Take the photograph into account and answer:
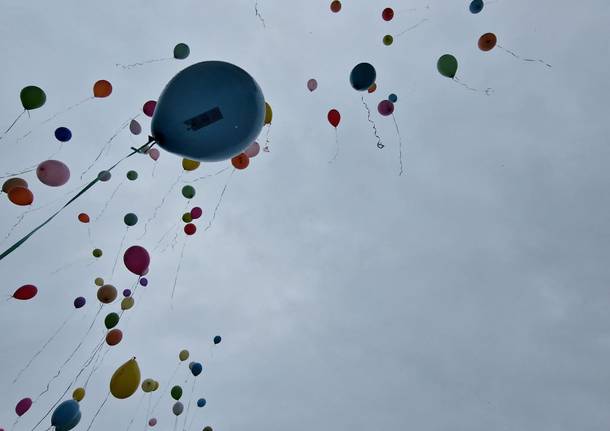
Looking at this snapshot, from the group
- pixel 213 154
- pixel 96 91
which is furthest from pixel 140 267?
pixel 96 91

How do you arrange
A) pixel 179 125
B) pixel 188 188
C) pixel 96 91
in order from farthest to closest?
1. pixel 188 188
2. pixel 96 91
3. pixel 179 125

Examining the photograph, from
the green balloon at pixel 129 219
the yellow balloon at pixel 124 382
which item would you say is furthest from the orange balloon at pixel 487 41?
the yellow balloon at pixel 124 382

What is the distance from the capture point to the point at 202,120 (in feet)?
13.8

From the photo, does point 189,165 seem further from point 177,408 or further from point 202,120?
point 177,408

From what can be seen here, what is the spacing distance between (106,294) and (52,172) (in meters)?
1.88

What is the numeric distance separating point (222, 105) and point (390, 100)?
348cm

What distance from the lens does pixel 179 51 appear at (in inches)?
237

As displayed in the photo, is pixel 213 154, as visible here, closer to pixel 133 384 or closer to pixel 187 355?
pixel 133 384

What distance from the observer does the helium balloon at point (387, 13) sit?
657 centimetres

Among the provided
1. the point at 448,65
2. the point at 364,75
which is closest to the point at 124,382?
the point at 364,75

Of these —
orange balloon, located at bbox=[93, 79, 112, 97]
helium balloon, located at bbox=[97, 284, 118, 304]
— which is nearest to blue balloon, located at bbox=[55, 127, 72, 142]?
orange balloon, located at bbox=[93, 79, 112, 97]

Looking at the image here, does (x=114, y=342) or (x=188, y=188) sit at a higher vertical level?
(x=188, y=188)

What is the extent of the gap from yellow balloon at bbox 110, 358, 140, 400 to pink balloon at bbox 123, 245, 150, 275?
1335 millimetres

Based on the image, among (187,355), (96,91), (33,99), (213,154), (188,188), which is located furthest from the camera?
(187,355)
